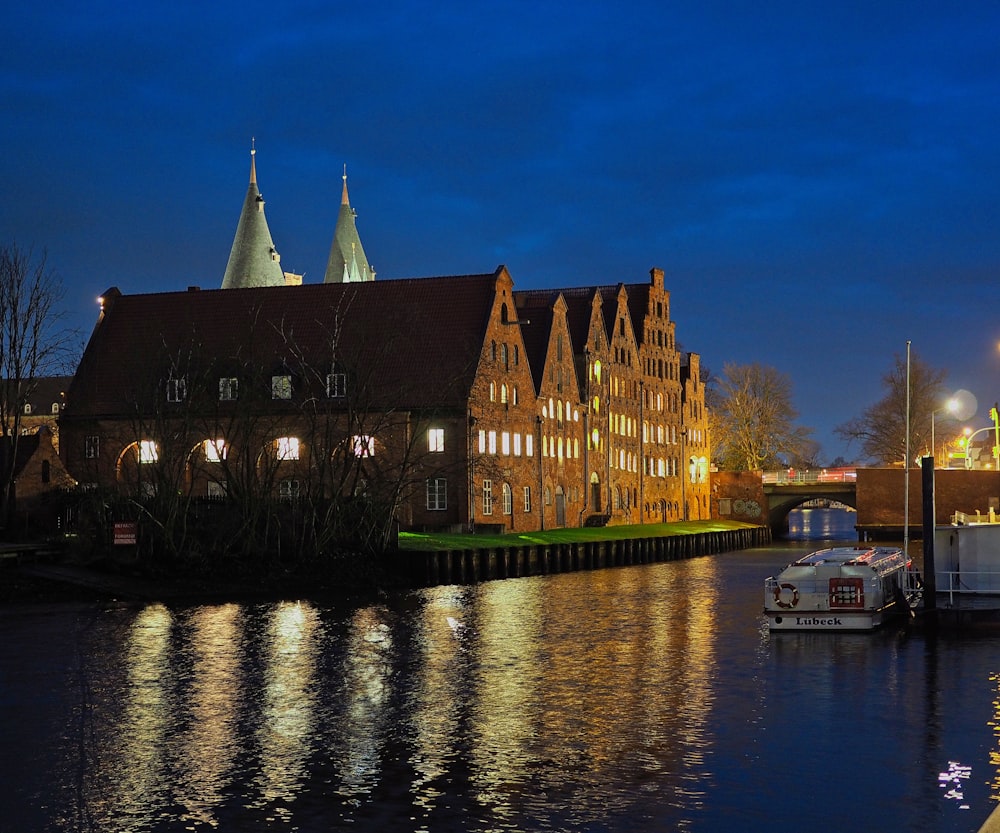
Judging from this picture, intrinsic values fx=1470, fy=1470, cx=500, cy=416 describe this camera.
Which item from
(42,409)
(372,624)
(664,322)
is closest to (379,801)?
(372,624)

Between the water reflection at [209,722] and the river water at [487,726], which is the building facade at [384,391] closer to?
the water reflection at [209,722]

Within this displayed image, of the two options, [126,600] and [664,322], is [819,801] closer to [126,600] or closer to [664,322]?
[126,600]

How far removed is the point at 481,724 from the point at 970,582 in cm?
2228

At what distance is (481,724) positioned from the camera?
83.0ft

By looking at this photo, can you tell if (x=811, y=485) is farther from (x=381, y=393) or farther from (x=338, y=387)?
(x=338, y=387)

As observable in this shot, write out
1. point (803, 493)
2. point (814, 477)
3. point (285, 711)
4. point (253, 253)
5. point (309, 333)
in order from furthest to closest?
point (814, 477), point (803, 493), point (253, 253), point (309, 333), point (285, 711)

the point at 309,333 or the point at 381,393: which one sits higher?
the point at 309,333

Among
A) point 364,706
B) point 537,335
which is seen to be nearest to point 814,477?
point 537,335

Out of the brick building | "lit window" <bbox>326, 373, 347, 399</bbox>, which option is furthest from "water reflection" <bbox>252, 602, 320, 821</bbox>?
"lit window" <bbox>326, 373, 347, 399</bbox>

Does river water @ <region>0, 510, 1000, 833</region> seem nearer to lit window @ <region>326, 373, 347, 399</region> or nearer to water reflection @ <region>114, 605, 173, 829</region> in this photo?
water reflection @ <region>114, 605, 173, 829</region>

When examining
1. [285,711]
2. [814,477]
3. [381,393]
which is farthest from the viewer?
[814,477]

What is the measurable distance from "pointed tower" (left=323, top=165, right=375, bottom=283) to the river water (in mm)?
84661

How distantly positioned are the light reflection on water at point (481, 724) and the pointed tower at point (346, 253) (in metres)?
84.6

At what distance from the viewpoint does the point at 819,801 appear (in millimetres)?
19531
